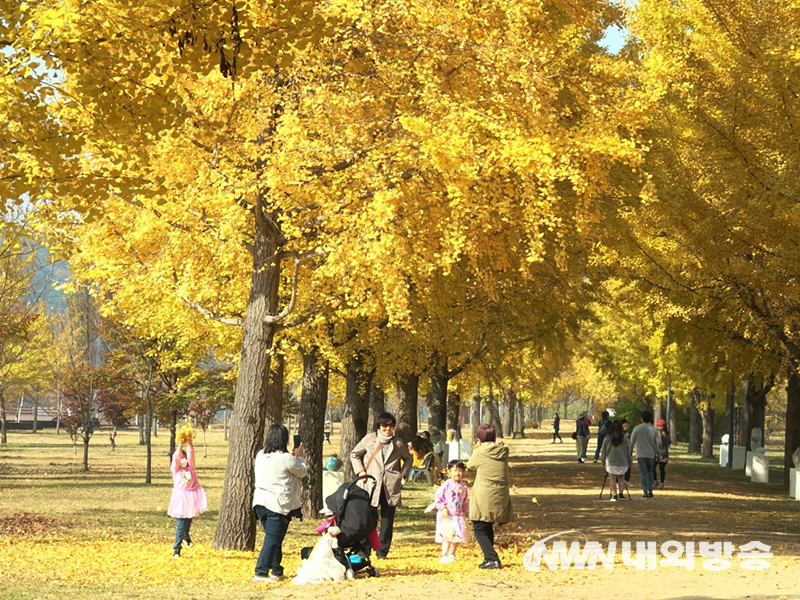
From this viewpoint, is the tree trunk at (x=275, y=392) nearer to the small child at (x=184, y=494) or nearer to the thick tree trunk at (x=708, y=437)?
the small child at (x=184, y=494)

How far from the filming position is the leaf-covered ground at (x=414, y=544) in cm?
1148

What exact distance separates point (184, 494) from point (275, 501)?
247cm

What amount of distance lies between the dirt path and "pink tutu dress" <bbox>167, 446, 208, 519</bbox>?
7.93 feet

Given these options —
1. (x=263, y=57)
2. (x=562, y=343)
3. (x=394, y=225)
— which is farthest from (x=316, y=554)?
(x=562, y=343)

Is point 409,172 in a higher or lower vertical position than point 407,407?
higher

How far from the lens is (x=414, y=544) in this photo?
55.5ft

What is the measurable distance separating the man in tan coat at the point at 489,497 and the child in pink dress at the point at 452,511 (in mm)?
697

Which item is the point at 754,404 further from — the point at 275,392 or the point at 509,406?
the point at 509,406

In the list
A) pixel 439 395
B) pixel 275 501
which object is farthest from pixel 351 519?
pixel 439 395

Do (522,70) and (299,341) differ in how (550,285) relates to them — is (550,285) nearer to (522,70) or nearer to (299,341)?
(299,341)

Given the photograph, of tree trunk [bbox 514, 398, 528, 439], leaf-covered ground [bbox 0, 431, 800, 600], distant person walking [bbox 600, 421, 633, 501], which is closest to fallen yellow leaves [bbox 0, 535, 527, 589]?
leaf-covered ground [bbox 0, 431, 800, 600]

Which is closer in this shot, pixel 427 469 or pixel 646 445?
pixel 646 445

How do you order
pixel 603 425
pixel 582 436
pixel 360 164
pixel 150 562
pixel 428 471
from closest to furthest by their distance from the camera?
1. pixel 150 562
2. pixel 360 164
3. pixel 603 425
4. pixel 428 471
5. pixel 582 436

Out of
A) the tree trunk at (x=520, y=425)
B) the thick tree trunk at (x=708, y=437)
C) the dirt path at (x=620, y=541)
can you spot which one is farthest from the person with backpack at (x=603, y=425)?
the tree trunk at (x=520, y=425)
